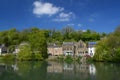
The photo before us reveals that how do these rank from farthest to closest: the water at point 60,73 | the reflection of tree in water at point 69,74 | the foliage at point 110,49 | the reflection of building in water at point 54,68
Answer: the foliage at point 110,49
the reflection of building in water at point 54,68
the water at point 60,73
the reflection of tree in water at point 69,74

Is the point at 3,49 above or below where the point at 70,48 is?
above

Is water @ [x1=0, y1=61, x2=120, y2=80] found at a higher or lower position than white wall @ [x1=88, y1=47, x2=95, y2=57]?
lower

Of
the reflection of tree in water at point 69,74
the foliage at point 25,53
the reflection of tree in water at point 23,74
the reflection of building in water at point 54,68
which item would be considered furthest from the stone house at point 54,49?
the reflection of tree in water at point 23,74

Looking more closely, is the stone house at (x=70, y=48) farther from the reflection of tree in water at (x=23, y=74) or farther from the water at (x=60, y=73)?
the reflection of tree in water at (x=23, y=74)

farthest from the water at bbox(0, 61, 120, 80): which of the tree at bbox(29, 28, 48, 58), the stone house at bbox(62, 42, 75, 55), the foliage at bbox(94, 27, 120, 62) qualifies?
the stone house at bbox(62, 42, 75, 55)

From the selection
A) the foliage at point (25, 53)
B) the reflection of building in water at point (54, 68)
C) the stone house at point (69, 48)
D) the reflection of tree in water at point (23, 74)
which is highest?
the stone house at point (69, 48)

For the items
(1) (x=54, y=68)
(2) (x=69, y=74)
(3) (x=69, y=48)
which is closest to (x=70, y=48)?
(3) (x=69, y=48)

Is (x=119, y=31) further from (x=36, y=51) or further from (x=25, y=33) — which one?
(x=25, y=33)

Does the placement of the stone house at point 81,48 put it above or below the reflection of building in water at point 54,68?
above

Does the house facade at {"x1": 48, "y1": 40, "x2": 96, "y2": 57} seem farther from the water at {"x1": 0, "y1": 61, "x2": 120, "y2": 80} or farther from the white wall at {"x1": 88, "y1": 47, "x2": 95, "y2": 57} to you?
the water at {"x1": 0, "y1": 61, "x2": 120, "y2": 80}

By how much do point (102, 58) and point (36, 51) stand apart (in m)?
22.1

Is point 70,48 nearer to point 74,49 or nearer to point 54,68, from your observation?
point 74,49

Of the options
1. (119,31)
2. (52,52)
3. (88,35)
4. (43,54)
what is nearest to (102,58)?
(119,31)

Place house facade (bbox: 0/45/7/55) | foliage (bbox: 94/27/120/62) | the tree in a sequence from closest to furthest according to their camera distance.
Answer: foliage (bbox: 94/27/120/62) → the tree → house facade (bbox: 0/45/7/55)
